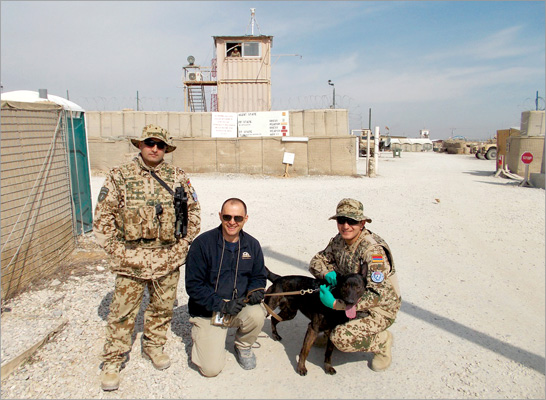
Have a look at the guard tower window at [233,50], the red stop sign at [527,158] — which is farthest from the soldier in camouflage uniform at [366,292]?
the guard tower window at [233,50]

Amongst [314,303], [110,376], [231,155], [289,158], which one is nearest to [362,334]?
[314,303]

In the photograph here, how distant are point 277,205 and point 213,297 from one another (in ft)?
19.5

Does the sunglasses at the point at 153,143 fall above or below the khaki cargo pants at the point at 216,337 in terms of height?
above

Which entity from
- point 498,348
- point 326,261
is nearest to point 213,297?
point 326,261

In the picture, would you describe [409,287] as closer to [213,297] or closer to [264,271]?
[264,271]

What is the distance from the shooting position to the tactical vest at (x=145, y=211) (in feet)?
8.96

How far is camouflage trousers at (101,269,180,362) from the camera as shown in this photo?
2.76m

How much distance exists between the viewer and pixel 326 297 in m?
2.84

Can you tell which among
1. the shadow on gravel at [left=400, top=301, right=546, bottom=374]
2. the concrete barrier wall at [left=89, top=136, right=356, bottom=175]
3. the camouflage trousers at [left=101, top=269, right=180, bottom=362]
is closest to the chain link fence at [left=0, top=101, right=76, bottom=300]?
the camouflage trousers at [left=101, top=269, right=180, bottom=362]

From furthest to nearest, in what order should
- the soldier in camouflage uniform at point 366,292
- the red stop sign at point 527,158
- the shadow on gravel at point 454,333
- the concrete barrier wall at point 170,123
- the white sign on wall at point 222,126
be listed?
the white sign on wall at point 222,126 < the concrete barrier wall at point 170,123 < the red stop sign at point 527,158 < the shadow on gravel at point 454,333 < the soldier in camouflage uniform at point 366,292

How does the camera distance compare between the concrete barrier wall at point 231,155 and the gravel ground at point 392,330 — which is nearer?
the gravel ground at point 392,330

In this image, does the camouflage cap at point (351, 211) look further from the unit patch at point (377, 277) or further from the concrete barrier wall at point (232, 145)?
the concrete barrier wall at point (232, 145)

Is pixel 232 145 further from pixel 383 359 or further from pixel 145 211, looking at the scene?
pixel 383 359

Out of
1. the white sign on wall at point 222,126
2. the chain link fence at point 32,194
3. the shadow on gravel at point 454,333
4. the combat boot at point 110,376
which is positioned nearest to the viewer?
the combat boot at point 110,376
